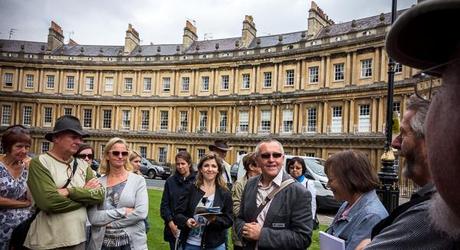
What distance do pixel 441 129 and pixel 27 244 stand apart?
13.4ft

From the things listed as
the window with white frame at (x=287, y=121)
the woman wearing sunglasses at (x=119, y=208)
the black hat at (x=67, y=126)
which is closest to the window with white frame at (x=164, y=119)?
the window with white frame at (x=287, y=121)

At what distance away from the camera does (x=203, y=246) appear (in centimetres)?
498

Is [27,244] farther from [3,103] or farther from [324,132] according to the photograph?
[3,103]

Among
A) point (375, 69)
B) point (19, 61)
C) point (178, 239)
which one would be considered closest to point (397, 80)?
point (375, 69)

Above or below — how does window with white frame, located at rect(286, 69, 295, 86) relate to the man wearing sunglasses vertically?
above

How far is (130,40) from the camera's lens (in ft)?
158

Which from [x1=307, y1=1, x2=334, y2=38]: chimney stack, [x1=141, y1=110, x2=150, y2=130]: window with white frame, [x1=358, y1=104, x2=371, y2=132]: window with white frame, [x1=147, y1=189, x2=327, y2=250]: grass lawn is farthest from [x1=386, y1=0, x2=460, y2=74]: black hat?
[x1=141, y1=110, x2=150, y2=130]: window with white frame

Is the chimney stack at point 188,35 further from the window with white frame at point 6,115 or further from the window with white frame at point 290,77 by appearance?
the window with white frame at point 6,115

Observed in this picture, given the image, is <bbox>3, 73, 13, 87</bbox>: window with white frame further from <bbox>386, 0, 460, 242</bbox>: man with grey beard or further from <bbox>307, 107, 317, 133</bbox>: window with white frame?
<bbox>386, 0, 460, 242</bbox>: man with grey beard

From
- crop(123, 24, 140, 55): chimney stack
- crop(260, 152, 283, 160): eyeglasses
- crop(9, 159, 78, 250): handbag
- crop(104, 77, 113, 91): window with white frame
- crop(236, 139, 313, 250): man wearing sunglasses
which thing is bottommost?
crop(9, 159, 78, 250): handbag

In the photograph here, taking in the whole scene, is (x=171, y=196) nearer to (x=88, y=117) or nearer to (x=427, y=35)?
(x=427, y=35)

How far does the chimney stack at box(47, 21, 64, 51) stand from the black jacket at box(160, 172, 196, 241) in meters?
48.6

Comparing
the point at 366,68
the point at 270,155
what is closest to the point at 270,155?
the point at 270,155

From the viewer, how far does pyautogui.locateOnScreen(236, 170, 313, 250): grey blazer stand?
3.73 m
